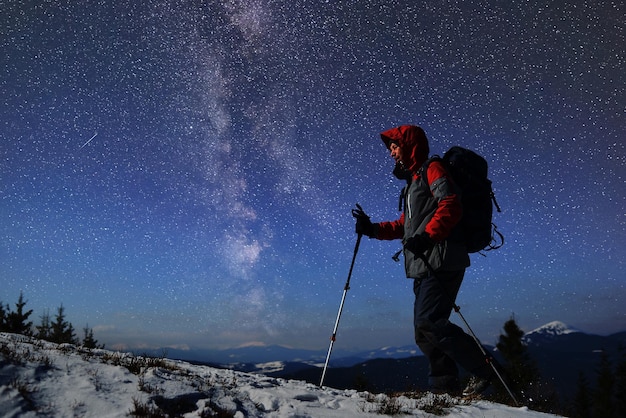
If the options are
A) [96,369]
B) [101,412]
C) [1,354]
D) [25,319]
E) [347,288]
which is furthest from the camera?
[25,319]

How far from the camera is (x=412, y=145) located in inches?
224

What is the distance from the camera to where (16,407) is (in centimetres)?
281

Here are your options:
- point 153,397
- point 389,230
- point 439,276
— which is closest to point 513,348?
point 389,230

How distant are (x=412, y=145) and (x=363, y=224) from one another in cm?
157

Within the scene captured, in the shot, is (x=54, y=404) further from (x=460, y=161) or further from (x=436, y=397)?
(x=460, y=161)

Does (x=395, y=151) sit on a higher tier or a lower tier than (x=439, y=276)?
higher

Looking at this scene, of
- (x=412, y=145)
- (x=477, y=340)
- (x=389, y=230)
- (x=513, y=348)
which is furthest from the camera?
(x=513, y=348)

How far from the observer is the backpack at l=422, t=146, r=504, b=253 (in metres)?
4.97

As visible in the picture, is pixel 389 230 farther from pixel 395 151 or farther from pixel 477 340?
pixel 477 340

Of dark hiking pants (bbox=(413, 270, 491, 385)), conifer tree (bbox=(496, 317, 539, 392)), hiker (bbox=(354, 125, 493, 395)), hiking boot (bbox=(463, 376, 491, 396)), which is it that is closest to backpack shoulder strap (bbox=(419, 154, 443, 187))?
hiker (bbox=(354, 125, 493, 395))

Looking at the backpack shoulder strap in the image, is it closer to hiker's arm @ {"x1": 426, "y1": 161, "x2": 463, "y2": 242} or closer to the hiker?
the hiker

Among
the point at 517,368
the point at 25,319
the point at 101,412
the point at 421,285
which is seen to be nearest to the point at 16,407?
the point at 101,412

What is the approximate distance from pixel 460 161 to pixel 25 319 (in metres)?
26.6

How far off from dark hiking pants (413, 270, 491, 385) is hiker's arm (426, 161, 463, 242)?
614mm
